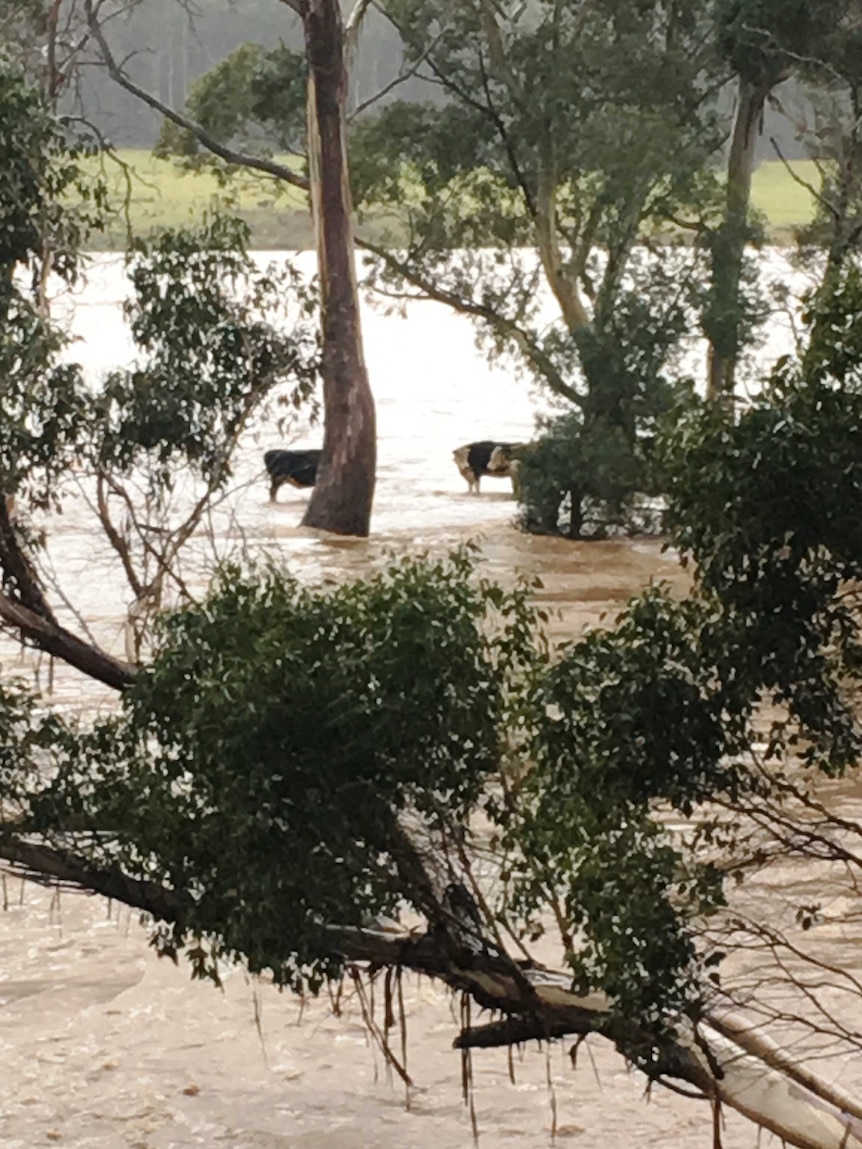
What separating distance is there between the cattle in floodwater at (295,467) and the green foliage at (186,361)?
1560 centimetres

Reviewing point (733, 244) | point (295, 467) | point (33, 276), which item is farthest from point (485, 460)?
point (33, 276)

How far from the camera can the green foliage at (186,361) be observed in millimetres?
14492

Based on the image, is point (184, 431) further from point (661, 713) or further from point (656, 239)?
point (656, 239)

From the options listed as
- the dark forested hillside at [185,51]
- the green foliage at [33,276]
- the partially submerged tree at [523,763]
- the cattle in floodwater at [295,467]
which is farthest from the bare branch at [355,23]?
the partially submerged tree at [523,763]

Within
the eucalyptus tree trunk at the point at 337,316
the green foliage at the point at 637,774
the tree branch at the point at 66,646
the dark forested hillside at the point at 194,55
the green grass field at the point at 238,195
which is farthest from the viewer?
the dark forested hillside at the point at 194,55

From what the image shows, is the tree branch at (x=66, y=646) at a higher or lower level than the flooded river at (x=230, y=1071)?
higher

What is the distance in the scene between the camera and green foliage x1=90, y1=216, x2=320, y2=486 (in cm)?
1449

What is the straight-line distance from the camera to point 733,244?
26.9 meters

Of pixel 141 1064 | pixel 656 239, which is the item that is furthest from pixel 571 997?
pixel 656 239

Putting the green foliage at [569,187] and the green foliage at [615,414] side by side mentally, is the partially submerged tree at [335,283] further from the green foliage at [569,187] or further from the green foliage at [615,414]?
the green foliage at [615,414]

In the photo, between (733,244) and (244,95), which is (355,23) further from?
(733,244)

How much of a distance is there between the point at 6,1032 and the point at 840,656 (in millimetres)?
7037

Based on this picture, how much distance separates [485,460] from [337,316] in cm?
490

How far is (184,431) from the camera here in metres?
14.9
